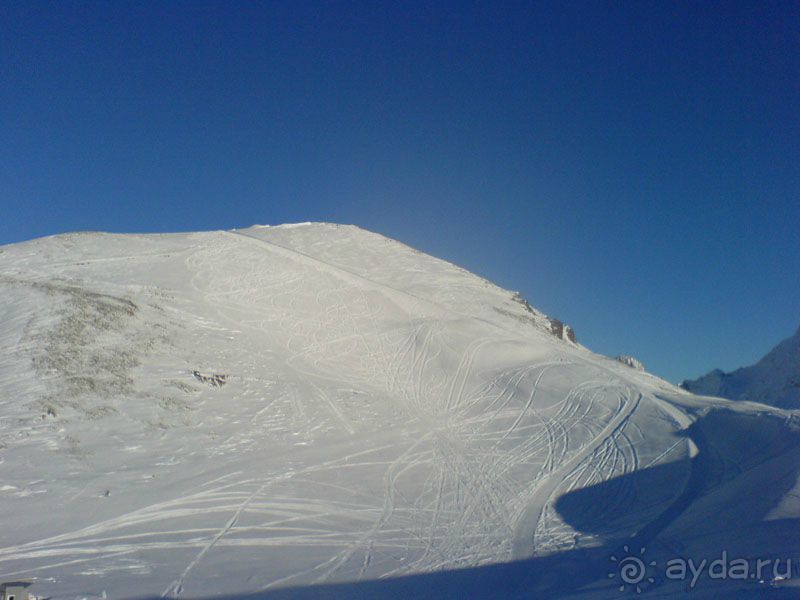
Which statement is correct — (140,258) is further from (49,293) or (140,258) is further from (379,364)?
(379,364)

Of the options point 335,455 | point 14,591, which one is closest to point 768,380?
point 335,455

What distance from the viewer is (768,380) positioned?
170 feet

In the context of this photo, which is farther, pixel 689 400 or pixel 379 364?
pixel 379 364

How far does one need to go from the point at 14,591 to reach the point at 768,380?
58.7 m

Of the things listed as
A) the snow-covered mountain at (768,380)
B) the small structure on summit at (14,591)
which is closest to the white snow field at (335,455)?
the small structure on summit at (14,591)

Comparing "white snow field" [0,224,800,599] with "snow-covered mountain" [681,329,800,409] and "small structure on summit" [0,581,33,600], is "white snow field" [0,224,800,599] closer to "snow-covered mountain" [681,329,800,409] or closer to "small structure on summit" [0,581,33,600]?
"small structure on summit" [0,581,33,600]

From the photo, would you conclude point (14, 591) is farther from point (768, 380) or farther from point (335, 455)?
point (768, 380)

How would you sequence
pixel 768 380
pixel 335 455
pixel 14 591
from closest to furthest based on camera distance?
pixel 14 591 < pixel 335 455 < pixel 768 380

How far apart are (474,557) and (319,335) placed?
17.2 m

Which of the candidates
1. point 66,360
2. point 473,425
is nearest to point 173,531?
point 66,360

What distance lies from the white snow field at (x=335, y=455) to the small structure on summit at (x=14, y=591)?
1.11 ft

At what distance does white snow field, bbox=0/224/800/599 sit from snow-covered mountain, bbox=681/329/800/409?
28821mm

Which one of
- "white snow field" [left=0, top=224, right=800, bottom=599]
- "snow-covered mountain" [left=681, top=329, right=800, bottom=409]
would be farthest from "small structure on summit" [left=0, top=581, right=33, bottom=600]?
"snow-covered mountain" [left=681, top=329, right=800, bottom=409]

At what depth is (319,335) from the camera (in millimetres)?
26672
